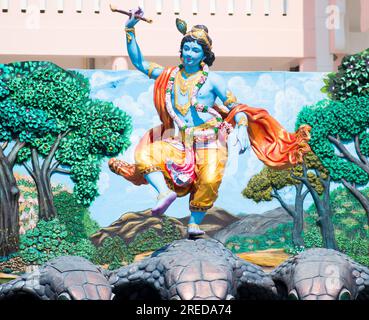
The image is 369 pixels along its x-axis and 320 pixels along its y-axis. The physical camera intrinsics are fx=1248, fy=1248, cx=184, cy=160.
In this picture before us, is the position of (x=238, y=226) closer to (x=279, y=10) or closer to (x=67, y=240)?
(x=67, y=240)

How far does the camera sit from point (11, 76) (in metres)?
11.2

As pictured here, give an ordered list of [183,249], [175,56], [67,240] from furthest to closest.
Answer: [175,56] → [67,240] → [183,249]

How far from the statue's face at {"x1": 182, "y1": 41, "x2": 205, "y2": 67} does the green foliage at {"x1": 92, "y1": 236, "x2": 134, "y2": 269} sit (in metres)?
1.74

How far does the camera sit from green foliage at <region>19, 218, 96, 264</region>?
36.1 ft

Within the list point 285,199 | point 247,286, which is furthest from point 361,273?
point 285,199

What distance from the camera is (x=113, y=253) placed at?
11109 mm

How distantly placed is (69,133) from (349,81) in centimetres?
261

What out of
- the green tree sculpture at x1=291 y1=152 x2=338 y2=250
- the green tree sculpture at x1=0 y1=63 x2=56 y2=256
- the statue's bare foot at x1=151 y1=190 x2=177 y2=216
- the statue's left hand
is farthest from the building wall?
the statue's bare foot at x1=151 y1=190 x2=177 y2=216

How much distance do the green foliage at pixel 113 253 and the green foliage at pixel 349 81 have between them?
233cm

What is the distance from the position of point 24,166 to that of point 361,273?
3221mm

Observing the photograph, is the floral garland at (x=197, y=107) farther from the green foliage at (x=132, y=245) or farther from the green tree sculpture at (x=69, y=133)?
the green foliage at (x=132, y=245)

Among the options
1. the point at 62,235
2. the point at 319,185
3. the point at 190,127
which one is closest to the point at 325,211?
the point at 319,185

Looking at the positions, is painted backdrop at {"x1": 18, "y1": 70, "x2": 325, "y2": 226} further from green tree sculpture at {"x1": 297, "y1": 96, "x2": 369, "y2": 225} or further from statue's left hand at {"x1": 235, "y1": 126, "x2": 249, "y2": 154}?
statue's left hand at {"x1": 235, "y1": 126, "x2": 249, "y2": 154}

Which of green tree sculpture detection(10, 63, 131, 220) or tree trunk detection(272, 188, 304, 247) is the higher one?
green tree sculpture detection(10, 63, 131, 220)
